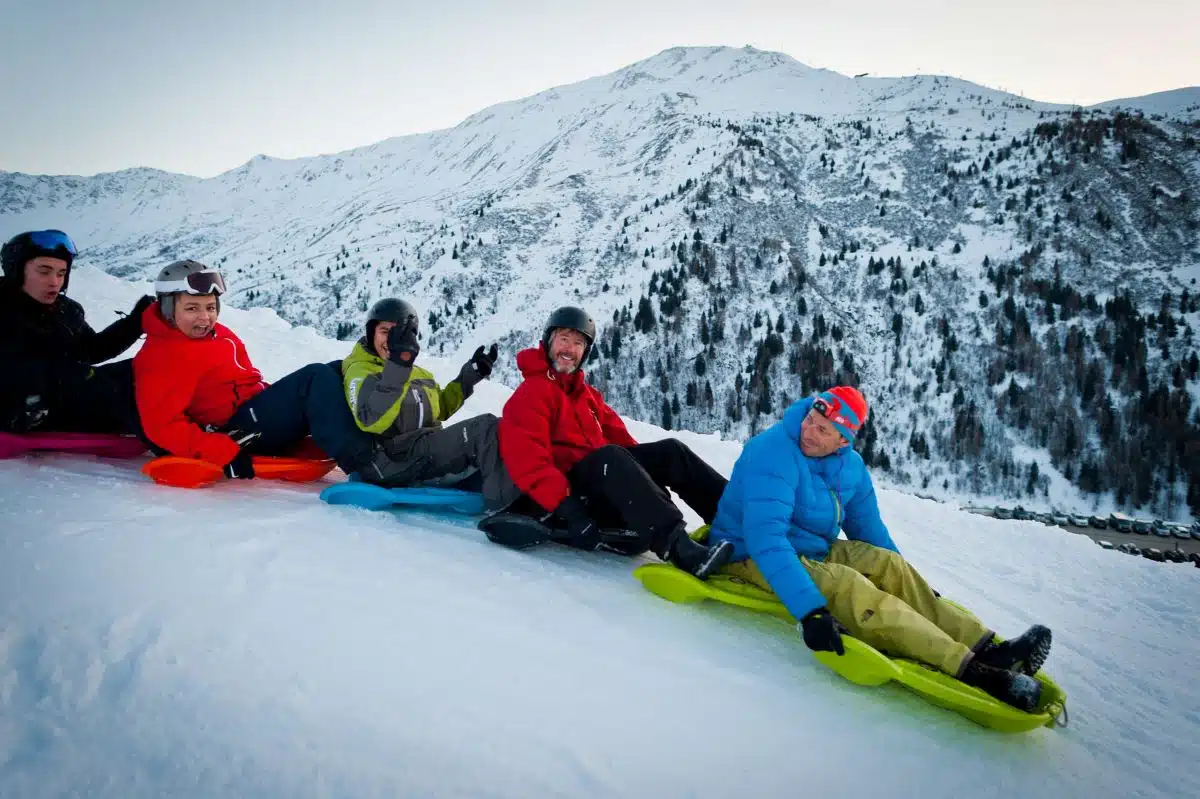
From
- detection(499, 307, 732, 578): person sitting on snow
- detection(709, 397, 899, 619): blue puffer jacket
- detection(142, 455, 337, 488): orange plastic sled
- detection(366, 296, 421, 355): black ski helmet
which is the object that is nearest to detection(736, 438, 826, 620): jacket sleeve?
detection(709, 397, 899, 619): blue puffer jacket

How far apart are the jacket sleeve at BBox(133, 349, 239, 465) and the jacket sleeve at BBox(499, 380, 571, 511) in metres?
1.93

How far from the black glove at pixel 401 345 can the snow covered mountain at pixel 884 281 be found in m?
84.0

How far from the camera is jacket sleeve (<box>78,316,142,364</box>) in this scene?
16.8 feet

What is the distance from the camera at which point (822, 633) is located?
2959mm

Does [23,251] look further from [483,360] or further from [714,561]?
[714,561]

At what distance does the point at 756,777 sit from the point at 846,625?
103 centimetres

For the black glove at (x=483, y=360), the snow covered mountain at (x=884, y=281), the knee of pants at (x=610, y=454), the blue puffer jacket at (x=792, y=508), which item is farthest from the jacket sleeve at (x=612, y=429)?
the snow covered mountain at (x=884, y=281)

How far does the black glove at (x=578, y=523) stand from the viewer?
3991mm

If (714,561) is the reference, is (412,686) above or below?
below

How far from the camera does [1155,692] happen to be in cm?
424

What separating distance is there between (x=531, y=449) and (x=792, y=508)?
165 cm

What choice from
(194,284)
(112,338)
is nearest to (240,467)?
(194,284)

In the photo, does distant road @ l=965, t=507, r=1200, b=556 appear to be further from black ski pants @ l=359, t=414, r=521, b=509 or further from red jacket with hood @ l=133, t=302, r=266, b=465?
red jacket with hood @ l=133, t=302, r=266, b=465

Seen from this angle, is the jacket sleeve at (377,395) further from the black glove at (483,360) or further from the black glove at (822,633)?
the black glove at (822,633)
